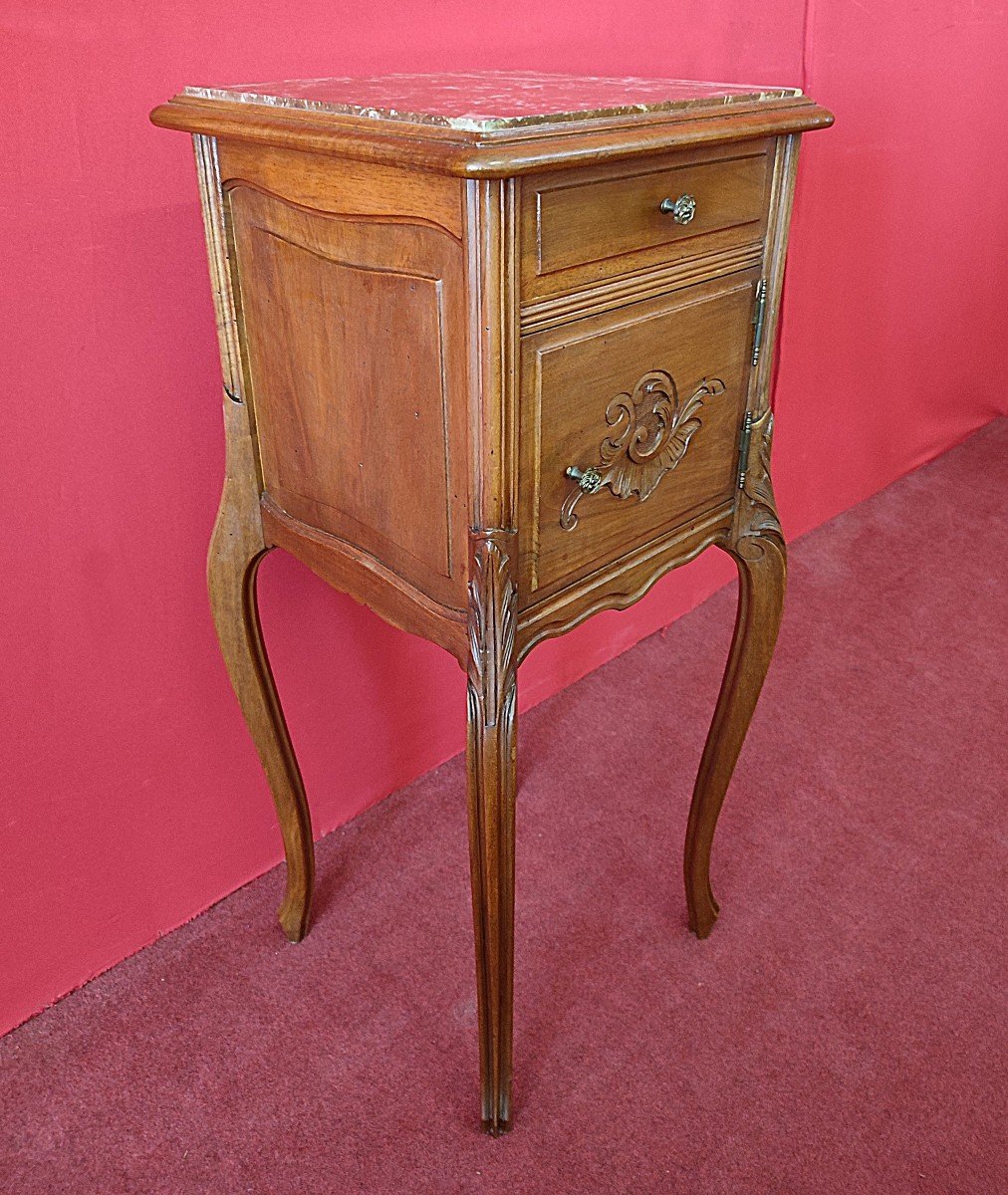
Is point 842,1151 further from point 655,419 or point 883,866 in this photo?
point 655,419

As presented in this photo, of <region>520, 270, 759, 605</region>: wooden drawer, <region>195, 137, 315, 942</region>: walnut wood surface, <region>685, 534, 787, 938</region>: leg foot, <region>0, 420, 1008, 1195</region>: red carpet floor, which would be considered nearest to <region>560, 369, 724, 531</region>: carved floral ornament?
<region>520, 270, 759, 605</region>: wooden drawer

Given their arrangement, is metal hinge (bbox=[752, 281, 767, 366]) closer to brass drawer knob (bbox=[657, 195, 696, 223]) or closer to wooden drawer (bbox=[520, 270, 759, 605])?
wooden drawer (bbox=[520, 270, 759, 605])

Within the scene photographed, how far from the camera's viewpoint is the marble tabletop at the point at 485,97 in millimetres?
868

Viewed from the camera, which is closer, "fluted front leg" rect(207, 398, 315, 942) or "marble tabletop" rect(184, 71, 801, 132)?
"marble tabletop" rect(184, 71, 801, 132)

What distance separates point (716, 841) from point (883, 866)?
0.85ft

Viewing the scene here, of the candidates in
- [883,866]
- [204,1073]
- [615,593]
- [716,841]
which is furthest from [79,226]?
[883,866]

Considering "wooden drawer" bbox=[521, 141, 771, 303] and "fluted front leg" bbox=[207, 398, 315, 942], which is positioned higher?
"wooden drawer" bbox=[521, 141, 771, 303]

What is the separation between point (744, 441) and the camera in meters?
1.24

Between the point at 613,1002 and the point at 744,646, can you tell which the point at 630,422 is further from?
the point at 613,1002

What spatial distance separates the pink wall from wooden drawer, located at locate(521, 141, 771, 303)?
547mm

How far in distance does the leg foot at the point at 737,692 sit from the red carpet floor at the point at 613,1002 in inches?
4.5

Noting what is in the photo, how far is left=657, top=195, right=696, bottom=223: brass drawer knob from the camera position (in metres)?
0.99

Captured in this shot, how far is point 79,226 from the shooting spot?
3.86 ft

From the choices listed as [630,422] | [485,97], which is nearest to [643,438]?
[630,422]
